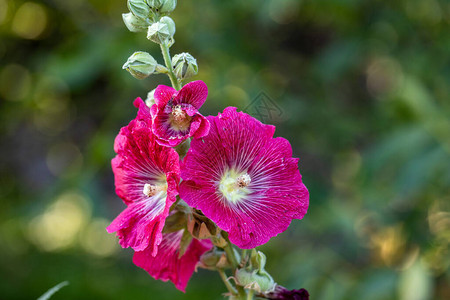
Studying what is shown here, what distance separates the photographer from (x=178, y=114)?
2.40 feet

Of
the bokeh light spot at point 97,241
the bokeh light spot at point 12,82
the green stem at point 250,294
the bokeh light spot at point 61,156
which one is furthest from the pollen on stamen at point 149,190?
the bokeh light spot at point 97,241

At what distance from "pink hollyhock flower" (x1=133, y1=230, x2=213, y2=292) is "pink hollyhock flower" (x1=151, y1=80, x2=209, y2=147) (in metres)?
0.19

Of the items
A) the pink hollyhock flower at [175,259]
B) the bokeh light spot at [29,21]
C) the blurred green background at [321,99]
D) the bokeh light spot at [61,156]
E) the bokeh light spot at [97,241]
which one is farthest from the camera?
the bokeh light spot at [97,241]

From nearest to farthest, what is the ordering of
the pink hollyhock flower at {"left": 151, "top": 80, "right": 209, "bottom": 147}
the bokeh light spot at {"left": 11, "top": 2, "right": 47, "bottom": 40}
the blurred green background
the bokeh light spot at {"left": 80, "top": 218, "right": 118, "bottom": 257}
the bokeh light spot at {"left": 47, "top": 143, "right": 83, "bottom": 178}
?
1. the pink hollyhock flower at {"left": 151, "top": 80, "right": 209, "bottom": 147}
2. the blurred green background
3. the bokeh light spot at {"left": 11, "top": 2, "right": 47, "bottom": 40}
4. the bokeh light spot at {"left": 47, "top": 143, "right": 83, "bottom": 178}
5. the bokeh light spot at {"left": 80, "top": 218, "right": 118, "bottom": 257}

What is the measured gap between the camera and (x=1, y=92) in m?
2.96

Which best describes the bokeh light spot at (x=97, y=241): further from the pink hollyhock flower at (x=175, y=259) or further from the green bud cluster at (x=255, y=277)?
the green bud cluster at (x=255, y=277)

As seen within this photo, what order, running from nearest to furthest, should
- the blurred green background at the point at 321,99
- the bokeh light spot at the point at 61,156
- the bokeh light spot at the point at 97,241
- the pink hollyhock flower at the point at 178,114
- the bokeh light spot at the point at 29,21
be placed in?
the pink hollyhock flower at the point at 178,114 < the blurred green background at the point at 321,99 < the bokeh light spot at the point at 29,21 < the bokeh light spot at the point at 61,156 < the bokeh light spot at the point at 97,241

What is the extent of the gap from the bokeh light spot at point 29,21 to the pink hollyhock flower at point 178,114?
7.77 ft

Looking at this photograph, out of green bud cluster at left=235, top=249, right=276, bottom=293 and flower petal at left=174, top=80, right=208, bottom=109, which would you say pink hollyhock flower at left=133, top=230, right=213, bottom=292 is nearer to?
A: green bud cluster at left=235, top=249, right=276, bottom=293

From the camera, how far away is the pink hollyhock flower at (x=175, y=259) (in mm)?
850

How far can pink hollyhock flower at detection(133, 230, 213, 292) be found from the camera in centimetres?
85

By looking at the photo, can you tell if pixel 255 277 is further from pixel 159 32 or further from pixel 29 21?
pixel 29 21

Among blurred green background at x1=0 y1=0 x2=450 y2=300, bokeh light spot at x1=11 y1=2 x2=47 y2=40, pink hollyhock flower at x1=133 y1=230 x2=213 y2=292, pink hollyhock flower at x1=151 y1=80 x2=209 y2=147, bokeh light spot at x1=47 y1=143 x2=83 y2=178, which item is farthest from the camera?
bokeh light spot at x1=47 y1=143 x2=83 y2=178

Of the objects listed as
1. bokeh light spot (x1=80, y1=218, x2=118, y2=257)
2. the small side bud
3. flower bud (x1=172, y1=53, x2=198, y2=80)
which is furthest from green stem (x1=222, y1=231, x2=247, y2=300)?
bokeh light spot (x1=80, y1=218, x2=118, y2=257)
